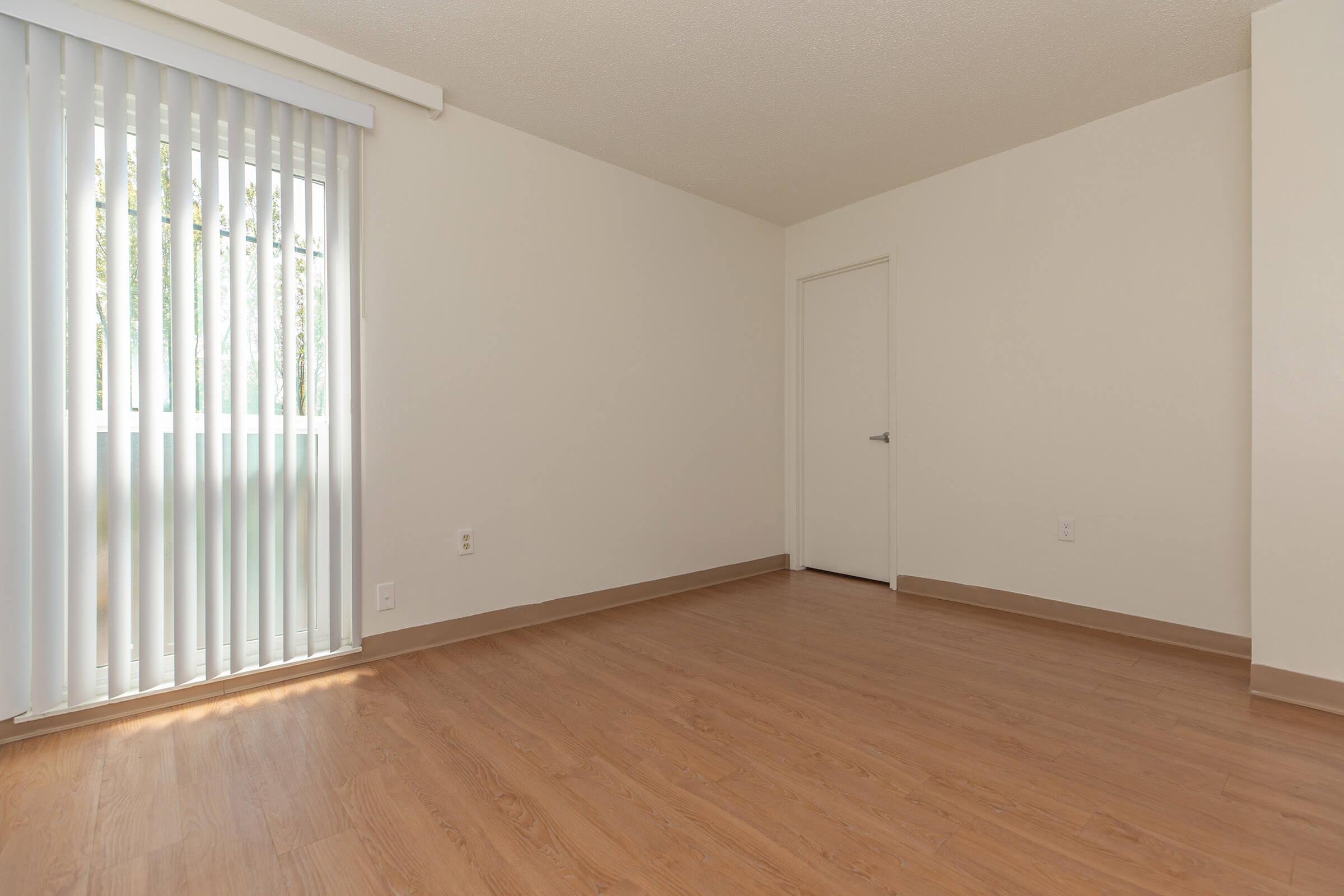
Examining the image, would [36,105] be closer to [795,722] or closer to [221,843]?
[221,843]

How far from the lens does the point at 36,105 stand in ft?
Answer: 6.77

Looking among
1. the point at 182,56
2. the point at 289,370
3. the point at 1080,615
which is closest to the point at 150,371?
the point at 289,370

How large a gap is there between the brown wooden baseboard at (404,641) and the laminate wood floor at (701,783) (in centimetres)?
6

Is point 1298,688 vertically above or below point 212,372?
below

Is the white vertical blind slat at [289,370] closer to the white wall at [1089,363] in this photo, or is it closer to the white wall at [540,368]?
the white wall at [540,368]

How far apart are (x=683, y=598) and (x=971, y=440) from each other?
78.1 inches

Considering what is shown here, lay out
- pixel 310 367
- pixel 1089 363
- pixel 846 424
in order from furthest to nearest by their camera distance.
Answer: pixel 846 424 → pixel 1089 363 → pixel 310 367

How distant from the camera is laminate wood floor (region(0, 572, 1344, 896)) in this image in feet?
4.65

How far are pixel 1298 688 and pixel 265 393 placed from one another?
408 cm

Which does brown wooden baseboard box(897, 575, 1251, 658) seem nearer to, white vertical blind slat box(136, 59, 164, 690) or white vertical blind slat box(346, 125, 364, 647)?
white vertical blind slat box(346, 125, 364, 647)

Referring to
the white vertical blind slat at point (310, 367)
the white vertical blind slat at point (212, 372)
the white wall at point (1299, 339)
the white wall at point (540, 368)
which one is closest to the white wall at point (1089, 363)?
the white wall at point (1299, 339)

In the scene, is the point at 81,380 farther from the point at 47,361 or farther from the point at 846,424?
the point at 846,424

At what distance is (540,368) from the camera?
→ 341 centimetres

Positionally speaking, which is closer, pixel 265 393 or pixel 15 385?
pixel 15 385
